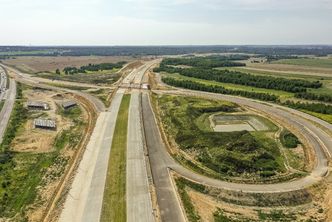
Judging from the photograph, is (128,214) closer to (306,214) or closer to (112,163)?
(112,163)

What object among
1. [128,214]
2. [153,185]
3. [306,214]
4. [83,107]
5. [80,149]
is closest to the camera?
[128,214]

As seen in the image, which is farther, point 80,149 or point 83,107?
point 83,107

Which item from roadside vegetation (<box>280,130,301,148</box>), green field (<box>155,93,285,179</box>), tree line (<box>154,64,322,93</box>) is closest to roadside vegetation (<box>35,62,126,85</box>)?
tree line (<box>154,64,322,93</box>)

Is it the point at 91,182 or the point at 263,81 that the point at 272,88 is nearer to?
the point at 263,81

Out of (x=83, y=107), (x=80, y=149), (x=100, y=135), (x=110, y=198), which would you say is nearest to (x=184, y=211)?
(x=110, y=198)

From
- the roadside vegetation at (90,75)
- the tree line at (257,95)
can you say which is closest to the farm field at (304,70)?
the tree line at (257,95)

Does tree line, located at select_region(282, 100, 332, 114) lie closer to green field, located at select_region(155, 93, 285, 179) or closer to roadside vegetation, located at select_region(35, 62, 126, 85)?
green field, located at select_region(155, 93, 285, 179)

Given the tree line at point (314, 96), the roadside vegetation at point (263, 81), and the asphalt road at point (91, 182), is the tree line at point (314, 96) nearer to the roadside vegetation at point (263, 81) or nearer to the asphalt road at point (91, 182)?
the roadside vegetation at point (263, 81)
